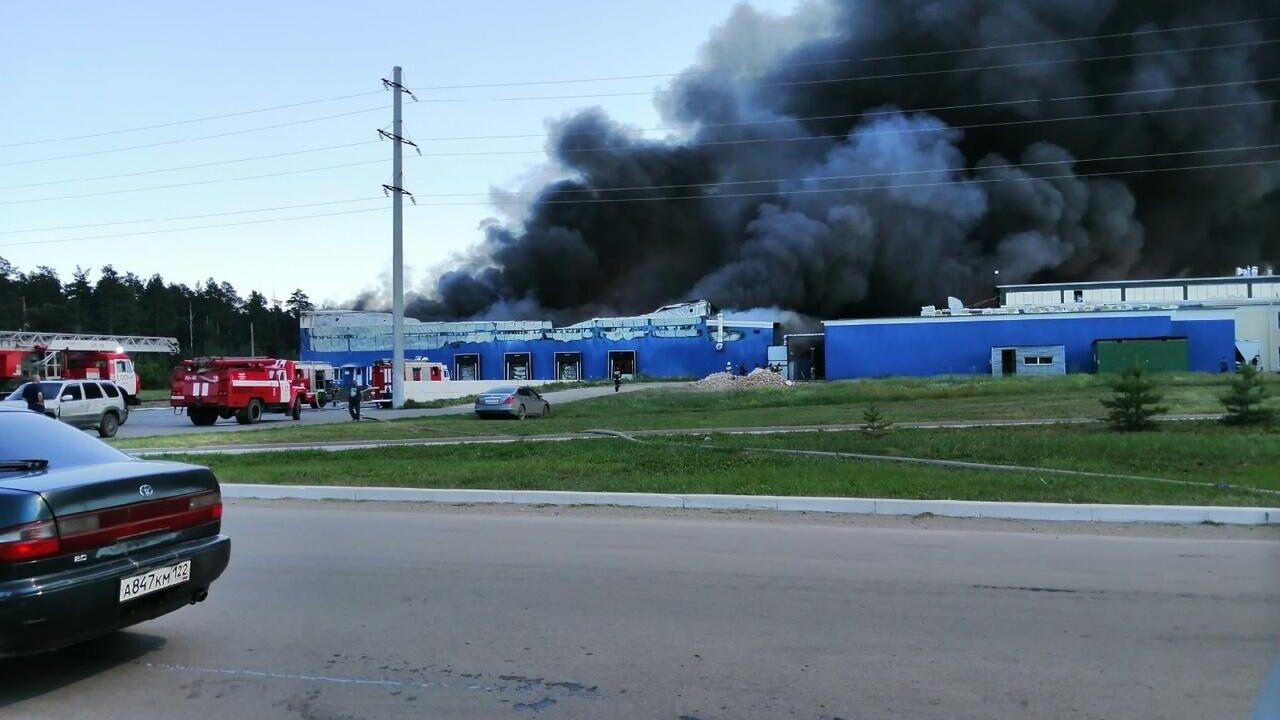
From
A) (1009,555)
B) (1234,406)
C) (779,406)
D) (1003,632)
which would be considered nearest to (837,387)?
(779,406)

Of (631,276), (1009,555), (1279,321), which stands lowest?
(1009,555)

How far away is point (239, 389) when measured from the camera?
1083 inches

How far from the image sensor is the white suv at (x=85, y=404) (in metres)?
21.9

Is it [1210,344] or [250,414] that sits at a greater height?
[1210,344]

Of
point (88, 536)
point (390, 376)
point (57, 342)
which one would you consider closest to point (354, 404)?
point (390, 376)

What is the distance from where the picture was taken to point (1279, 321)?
50219mm

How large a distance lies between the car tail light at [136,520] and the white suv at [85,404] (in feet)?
64.4

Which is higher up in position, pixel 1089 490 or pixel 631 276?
pixel 631 276

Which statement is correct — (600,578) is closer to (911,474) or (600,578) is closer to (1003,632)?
(1003,632)

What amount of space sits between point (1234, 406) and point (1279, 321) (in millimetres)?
41537

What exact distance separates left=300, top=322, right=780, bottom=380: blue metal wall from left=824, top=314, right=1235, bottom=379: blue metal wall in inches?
259

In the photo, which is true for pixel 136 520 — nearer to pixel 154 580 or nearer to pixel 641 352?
pixel 154 580

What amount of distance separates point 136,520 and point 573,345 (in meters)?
51.5

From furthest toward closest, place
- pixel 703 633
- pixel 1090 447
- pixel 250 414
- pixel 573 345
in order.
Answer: pixel 573 345 → pixel 250 414 → pixel 1090 447 → pixel 703 633
